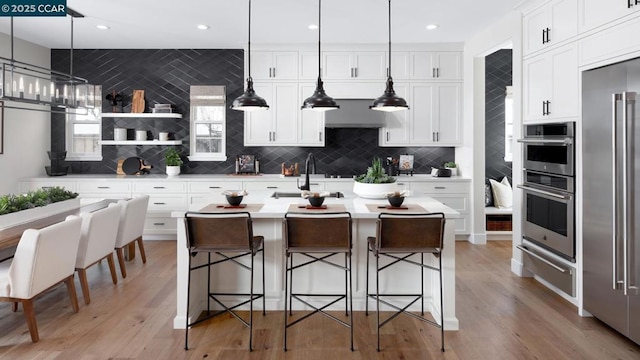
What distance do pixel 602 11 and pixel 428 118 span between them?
3.11 metres

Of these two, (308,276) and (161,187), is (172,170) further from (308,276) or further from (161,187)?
(308,276)

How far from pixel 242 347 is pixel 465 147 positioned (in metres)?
4.48

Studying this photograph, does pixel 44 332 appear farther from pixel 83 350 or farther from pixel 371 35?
pixel 371 35

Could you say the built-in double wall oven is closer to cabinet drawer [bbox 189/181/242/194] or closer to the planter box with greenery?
cabinet drawer [bbox 189/181/242/194]

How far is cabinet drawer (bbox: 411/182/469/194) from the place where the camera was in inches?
236

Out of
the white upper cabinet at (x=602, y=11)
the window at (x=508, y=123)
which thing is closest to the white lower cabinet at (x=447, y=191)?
the window at (x=508, y=123)

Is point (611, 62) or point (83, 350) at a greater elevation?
point (611, 62)

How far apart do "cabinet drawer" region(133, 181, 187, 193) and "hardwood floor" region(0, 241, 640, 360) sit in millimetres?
2121

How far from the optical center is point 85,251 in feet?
11.7

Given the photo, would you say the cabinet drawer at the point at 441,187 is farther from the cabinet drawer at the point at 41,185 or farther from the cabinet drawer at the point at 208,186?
the cabinet drawer at the point at 41,185

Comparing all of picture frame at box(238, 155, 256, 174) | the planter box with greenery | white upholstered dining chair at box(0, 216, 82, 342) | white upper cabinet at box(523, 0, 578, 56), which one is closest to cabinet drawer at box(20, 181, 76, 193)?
the planter box with greenery

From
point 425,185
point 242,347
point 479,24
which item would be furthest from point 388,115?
point 242,347

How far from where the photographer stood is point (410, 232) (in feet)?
9.43

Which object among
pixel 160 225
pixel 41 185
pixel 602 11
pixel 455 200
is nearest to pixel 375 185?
pixel 602 11
